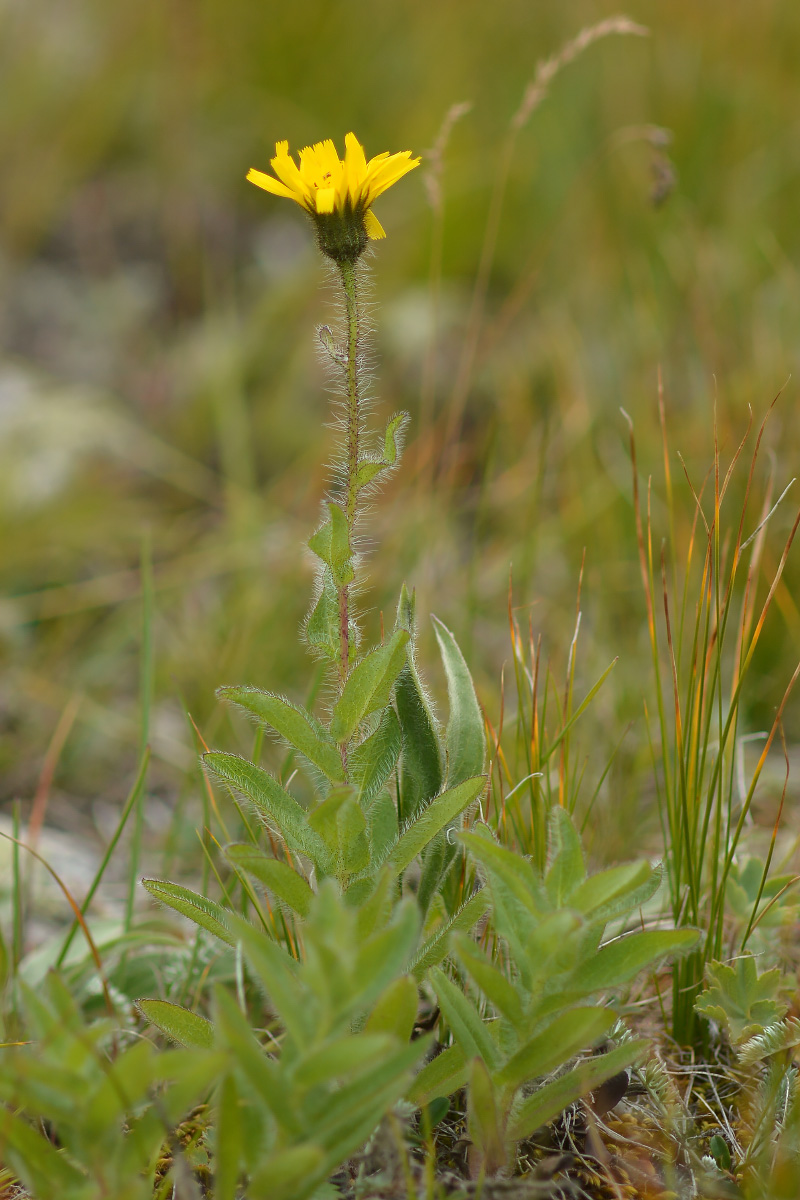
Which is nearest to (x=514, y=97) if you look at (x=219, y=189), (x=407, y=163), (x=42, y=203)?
(x=219, y=189)

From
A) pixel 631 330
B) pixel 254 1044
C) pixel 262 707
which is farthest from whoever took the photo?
pixel 631 330

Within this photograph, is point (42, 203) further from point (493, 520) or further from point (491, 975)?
point (491, 975)

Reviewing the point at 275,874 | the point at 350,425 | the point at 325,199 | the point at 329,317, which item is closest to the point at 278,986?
the point at 275,874

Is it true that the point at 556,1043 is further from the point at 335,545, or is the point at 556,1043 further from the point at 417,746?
the point at 335,545

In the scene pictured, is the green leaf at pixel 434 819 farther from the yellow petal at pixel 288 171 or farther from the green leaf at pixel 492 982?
the yellow petal at pixel 288 171

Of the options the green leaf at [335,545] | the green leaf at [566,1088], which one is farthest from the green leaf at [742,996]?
the green leaf at [335,545]
